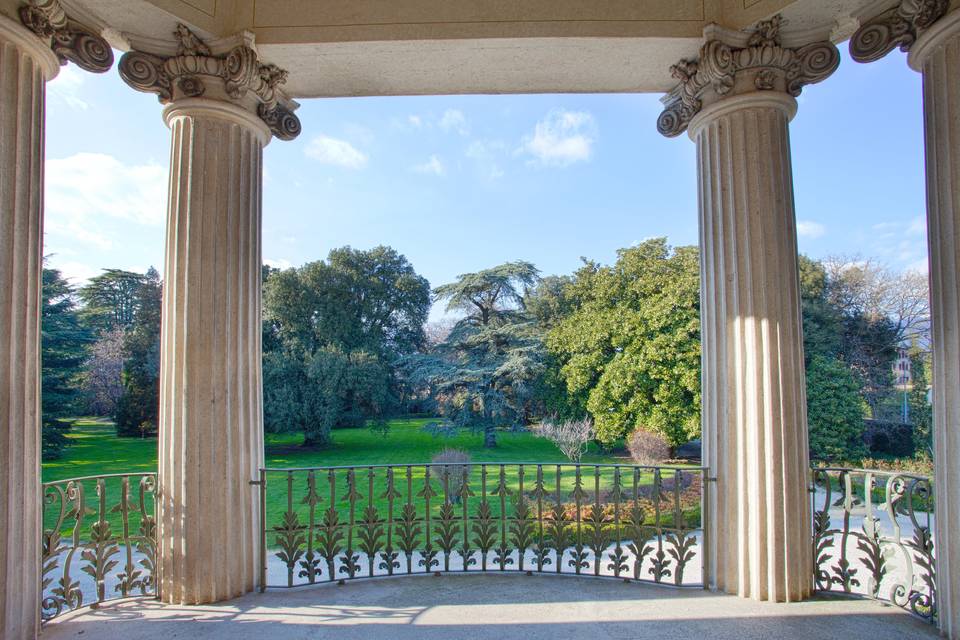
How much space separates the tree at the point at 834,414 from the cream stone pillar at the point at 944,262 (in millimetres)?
13282

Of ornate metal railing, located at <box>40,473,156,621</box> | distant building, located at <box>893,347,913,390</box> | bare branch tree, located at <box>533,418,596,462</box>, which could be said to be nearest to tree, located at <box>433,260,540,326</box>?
bare branch tree, located at <box>533,418,596,462</box>

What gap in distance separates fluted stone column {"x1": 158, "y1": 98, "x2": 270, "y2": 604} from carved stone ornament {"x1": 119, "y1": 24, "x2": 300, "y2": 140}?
0.41 ft

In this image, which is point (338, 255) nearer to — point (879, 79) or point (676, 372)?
point (676, 372)

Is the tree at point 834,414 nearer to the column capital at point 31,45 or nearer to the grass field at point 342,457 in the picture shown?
the grass field at point 342,457

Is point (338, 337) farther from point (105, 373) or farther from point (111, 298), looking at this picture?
point (111, 298)

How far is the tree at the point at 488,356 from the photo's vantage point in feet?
62.6

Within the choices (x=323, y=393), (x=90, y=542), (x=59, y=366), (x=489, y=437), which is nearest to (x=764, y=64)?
(x=90, y=542)

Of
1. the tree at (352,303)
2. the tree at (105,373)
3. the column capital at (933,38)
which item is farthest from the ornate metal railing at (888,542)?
the tree at (105,373)

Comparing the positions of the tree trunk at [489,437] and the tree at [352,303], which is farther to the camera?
the tree at [352,303]

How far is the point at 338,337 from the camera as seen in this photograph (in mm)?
21047

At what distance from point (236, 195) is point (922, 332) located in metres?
19.6

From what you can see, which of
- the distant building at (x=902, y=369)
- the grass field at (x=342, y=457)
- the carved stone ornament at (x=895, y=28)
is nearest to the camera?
the carved stone ornament at (x=895, y=28)

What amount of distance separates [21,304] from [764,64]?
509 centimetres

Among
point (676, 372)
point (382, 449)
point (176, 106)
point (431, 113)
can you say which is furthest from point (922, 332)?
point (431, 113)
